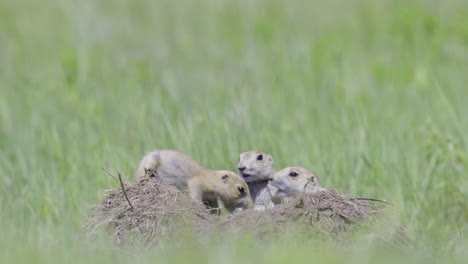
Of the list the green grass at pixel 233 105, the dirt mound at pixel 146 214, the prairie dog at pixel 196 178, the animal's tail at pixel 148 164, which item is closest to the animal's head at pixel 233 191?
the prairie dog at pixel 196 178

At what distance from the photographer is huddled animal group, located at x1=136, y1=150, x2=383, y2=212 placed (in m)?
6.18

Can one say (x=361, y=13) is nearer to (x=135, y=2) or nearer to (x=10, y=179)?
(x=135, y=2)

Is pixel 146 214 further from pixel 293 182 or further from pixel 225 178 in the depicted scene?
pixel 293 182

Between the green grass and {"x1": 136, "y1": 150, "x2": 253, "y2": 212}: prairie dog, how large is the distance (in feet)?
2.62

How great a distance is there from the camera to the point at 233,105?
10.1 meters

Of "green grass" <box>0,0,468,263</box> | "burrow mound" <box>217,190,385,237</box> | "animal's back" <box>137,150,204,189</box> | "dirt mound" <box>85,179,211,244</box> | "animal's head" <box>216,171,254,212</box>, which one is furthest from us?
"green grass" <box>0,0,468,263</box>

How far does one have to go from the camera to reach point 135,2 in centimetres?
1545

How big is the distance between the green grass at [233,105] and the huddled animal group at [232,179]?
839 millimetres

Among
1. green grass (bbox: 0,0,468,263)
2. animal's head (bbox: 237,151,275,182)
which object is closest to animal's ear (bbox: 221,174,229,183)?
animal's head (bbox: 237,151,275,182)

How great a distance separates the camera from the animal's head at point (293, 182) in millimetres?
6199

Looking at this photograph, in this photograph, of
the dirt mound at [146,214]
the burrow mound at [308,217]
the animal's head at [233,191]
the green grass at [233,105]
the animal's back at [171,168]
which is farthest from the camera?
the green grass at [233,105]

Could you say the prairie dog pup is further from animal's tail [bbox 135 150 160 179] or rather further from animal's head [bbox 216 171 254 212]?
animal's tail [bbox 135 150 160 179]

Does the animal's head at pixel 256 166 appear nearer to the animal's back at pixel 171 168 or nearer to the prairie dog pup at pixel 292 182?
the prairie dog pup at pixel 292 182

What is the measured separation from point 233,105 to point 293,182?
156 inches
